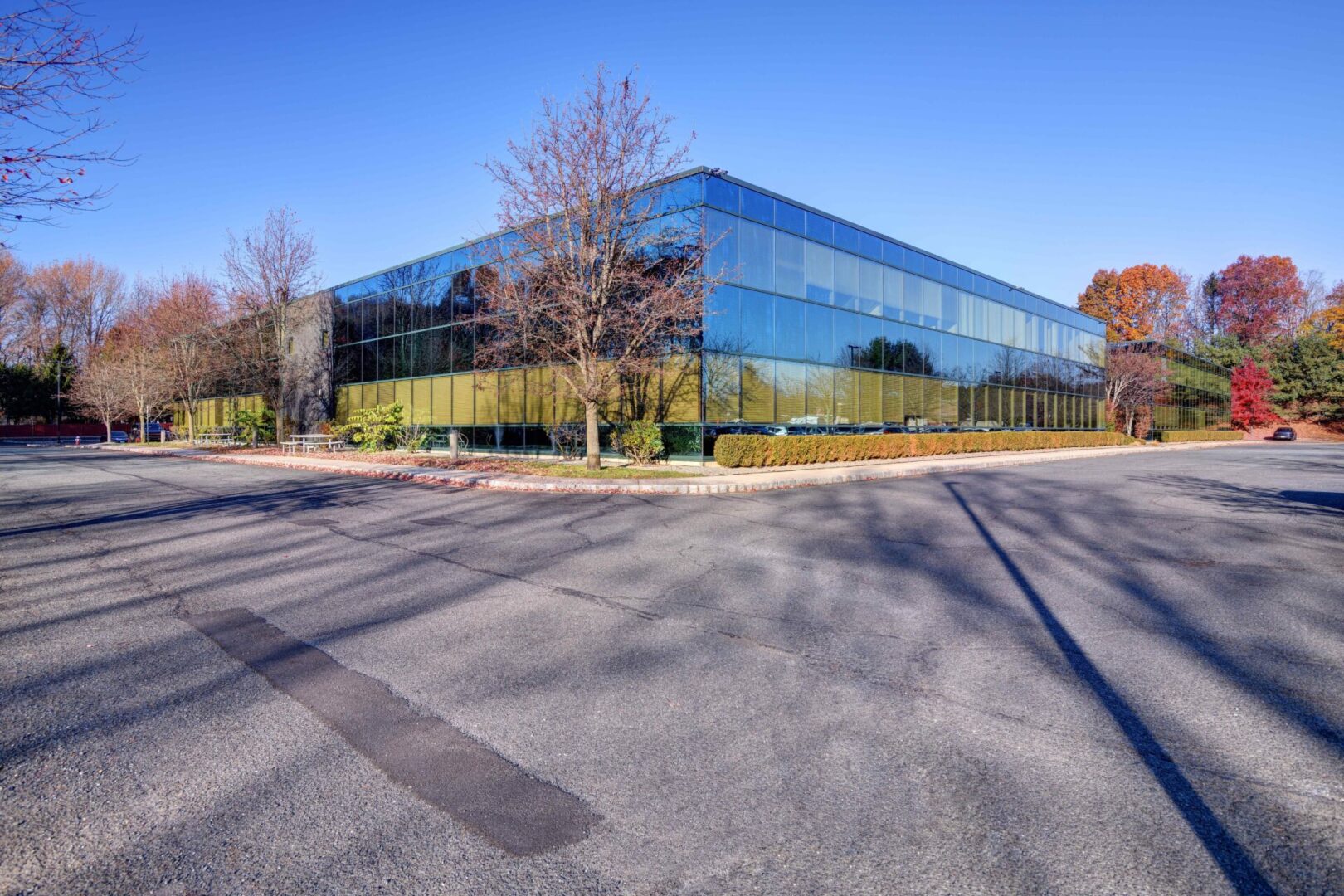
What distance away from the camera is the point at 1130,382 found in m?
45.8

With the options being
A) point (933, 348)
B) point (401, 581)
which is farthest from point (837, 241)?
point (401, 581)

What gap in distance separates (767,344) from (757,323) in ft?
2.56

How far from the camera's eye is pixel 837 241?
25.5 m

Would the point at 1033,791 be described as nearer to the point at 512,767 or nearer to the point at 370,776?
the point at 512,767

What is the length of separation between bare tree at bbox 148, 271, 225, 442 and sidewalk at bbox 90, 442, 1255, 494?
12.0 metres

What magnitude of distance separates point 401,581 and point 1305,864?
626cm

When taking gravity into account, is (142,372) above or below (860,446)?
above

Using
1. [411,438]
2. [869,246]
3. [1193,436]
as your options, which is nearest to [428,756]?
[411,438]

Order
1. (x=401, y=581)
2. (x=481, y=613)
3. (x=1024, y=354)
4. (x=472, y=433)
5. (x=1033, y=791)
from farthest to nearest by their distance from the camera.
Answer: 1. (x=1024, y=354)
2. (x=472, y=433)
3. (x=401, y=581)
4. (x=481, y=613)
5. (x=1033, y=791)

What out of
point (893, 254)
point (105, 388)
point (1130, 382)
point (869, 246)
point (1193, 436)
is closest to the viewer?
point (869, 246)

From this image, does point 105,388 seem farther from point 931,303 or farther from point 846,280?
point 931,303

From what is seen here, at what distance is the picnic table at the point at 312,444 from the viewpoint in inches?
1131

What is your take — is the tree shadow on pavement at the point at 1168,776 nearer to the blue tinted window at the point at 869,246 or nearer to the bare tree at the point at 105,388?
the blue tinted window at the point at 869,246

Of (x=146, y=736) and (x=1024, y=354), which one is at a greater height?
(x=1024, y=354)
